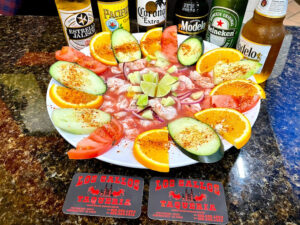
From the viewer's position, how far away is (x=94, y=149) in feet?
2.77

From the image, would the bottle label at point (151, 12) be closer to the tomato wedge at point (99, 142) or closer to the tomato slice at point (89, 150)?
the tomato wedge at point (99, 142)

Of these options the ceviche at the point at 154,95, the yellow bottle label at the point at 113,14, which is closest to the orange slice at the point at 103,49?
the ceviche at the point at 154,95

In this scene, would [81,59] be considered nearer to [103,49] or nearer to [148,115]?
[103,49]

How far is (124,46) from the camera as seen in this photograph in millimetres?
1400

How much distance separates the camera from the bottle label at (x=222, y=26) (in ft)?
4.39

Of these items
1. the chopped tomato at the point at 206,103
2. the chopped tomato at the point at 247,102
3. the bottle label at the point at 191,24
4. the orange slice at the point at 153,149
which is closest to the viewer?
the orange slice at the point at 153,149

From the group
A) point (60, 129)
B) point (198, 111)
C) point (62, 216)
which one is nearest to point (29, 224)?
point (62, 216)

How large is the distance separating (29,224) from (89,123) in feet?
1.42

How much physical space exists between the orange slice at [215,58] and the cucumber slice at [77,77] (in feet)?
1.87

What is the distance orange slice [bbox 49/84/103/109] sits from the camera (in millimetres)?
1044

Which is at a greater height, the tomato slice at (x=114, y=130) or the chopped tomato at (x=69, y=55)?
the chopped tomato at (x=69, y=55)

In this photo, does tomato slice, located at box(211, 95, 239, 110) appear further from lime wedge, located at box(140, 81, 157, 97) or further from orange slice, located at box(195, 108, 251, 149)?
lime wedge, located at box(140, 81, 157, 97)

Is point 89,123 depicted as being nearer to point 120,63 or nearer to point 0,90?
point 120,63

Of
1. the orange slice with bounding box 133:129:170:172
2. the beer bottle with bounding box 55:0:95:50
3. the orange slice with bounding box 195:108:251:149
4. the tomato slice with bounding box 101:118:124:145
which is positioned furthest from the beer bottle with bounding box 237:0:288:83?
the beer bottle with bounding box 55:0:95:50
